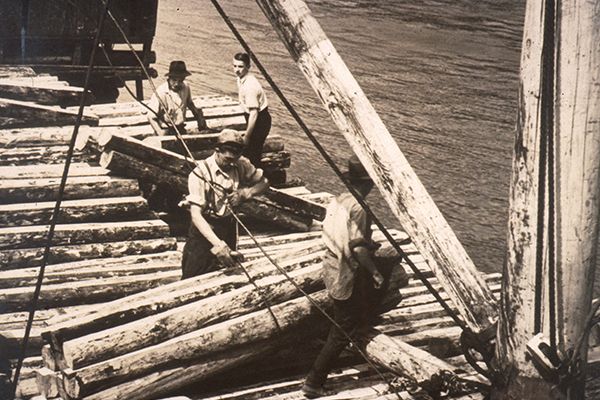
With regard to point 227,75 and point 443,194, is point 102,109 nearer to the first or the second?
point 443,194

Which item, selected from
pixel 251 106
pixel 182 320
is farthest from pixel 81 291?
pixel 251 106

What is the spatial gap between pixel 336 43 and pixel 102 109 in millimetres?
14440

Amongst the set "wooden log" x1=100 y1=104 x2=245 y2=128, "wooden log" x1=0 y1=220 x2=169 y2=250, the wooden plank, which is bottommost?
"wooden log" x1=0 y1=220 x2=169 y2=250

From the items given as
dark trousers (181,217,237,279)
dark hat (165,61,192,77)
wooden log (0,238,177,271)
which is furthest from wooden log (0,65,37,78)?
dark trousers (181,217,237,279)

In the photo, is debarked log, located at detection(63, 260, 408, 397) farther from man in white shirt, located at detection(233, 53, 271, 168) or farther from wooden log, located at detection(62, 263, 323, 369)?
man in white shirt, located at detection(233, 53, 271, 168)

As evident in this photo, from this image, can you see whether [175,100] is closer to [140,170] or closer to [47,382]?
[140,170]

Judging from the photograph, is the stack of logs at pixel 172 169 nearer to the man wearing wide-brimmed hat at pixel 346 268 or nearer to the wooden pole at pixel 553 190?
the man wearing wide-brimmed hat at pixel 346 268

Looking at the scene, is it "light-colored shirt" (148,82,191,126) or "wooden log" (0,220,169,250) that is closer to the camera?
"wooden log" (0,220,169,250)

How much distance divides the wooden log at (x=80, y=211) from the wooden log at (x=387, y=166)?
15.1 ft

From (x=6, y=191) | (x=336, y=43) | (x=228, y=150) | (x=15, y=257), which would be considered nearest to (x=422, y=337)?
(x=228, y=150)

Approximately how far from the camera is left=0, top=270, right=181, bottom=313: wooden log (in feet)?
24.8

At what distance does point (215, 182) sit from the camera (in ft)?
25.7

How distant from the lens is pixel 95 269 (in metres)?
8.30

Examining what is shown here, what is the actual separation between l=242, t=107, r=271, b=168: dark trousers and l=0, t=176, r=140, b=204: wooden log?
2018mm
